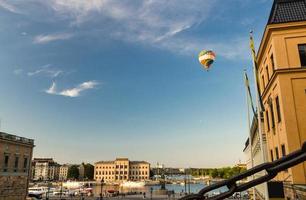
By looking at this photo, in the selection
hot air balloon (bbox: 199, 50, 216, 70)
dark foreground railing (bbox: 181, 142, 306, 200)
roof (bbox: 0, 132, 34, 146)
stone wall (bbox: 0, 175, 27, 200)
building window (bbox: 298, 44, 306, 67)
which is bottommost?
stone wall (bbox: 0, 175, 27, 200)

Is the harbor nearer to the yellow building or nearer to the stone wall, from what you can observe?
the yellow building

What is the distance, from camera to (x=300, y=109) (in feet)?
66.4

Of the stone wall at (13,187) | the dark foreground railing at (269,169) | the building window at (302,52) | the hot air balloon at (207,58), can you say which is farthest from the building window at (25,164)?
the dark foreground railing at (269,169)

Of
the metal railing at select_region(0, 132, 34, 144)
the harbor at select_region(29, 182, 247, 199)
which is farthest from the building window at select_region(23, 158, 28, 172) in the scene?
the harbor at select_region(29, 182, 247, 199)

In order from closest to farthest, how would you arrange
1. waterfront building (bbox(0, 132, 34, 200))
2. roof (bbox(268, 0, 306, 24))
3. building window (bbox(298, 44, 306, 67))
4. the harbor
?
building window (bbox(298, 44, 306, 67)) < roof (bbox(268, 0, 306, 24)) < waterfront building (bbox(0, 132, 34, 200)) < the harbor

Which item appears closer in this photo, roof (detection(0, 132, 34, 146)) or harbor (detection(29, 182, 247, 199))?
roof (detection(0, 132, 34, 146))

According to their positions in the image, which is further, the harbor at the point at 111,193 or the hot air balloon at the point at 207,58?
the harbor at the point at 111,193

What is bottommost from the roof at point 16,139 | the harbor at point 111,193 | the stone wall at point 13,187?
the harbor at point 111,193

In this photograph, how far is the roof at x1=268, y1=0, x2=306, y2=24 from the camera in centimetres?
2223

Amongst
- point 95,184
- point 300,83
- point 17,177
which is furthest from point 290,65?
point 95,184

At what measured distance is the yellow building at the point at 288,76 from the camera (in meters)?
Result: 19.9

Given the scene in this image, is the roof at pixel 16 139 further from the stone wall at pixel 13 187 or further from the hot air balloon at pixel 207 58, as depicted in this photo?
the hot air balloon at pixel 207 58

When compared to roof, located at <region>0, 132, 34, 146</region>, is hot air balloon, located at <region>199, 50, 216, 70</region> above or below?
above

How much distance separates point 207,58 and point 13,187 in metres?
39.1
